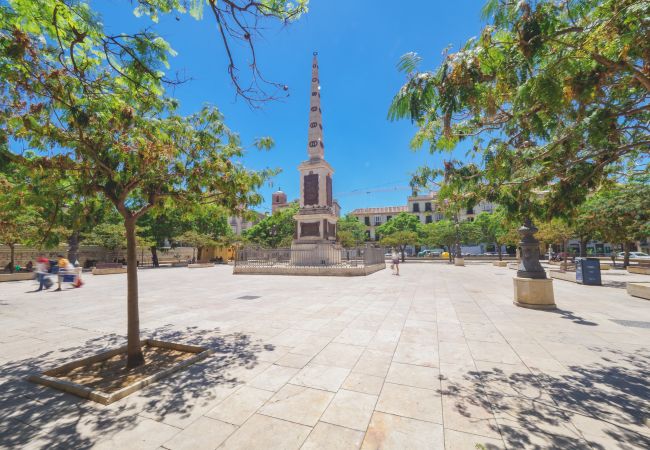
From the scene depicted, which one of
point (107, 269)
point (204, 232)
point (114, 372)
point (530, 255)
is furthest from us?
point (204, 232)

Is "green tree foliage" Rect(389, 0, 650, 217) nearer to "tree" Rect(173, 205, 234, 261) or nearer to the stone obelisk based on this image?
"tree" Rect(173, 205, 234, 261)

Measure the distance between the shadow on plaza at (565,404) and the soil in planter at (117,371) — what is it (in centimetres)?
435

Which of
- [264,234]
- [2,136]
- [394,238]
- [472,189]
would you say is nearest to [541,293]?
[472,189]

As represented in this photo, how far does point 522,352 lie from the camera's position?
16.2 ft

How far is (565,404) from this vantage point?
3.28m

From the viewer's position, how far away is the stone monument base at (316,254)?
22.5m

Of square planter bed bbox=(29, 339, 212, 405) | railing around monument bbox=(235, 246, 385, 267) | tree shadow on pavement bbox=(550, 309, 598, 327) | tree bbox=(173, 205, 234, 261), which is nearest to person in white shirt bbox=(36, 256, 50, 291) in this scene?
tree bbox=(173, 205, 234, 261)

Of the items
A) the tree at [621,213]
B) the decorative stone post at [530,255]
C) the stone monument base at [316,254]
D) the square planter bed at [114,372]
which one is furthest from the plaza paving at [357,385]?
the stone monument base at [316,254]

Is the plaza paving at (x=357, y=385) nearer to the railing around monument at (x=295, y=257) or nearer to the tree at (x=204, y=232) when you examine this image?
the tree at (x=204, y=232)

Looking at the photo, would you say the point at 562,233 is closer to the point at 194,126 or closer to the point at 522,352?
the point at 522,352

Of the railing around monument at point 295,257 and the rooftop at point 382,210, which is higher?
the rooftop at point 382,210

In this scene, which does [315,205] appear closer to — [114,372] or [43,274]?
[43,274]

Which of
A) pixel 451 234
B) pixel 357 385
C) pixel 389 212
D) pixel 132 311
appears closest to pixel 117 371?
pixel 132 311

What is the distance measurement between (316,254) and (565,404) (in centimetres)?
2014
